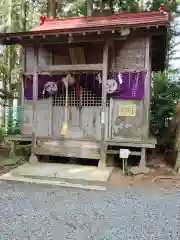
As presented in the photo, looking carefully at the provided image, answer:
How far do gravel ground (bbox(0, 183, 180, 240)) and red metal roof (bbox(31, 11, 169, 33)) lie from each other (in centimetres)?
408

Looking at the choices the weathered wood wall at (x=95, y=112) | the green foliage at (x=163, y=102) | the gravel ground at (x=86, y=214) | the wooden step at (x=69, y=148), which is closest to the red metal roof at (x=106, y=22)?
the weathered wood wall at (x=95, y=112)

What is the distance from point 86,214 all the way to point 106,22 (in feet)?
19.3

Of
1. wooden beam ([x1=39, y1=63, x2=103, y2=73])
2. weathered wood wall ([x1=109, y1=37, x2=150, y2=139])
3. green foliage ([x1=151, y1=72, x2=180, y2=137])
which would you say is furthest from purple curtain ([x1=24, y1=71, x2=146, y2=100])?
green foliage ([x1=151, y1=72, x2=180, y2=137])

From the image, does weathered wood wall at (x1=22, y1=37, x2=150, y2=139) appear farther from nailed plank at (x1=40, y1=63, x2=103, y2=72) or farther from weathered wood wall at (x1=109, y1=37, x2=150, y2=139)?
nailed plank at (x1=40, y1=63, x2=103, y2=72)

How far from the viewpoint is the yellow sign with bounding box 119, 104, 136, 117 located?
7281 millimetres

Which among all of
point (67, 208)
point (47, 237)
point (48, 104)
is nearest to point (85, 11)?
point (48, 104)

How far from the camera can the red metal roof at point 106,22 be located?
21.5 feet

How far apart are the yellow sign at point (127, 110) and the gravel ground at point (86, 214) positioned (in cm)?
245

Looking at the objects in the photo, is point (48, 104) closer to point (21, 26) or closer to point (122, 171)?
point (122, 171)

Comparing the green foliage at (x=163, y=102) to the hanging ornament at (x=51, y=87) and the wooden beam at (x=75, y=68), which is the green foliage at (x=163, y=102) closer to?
the wooden beam at (x=75, y=68)

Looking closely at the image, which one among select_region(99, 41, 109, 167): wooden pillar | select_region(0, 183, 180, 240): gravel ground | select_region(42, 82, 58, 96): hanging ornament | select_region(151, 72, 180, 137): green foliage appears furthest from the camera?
select_region(151, 72, 180, 137): green foliage

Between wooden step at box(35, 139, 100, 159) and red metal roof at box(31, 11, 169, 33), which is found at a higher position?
red metal roof at box(31, 11, 169, 33)

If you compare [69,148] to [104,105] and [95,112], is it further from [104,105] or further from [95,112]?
[104,105]

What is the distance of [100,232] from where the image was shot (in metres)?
3.46
